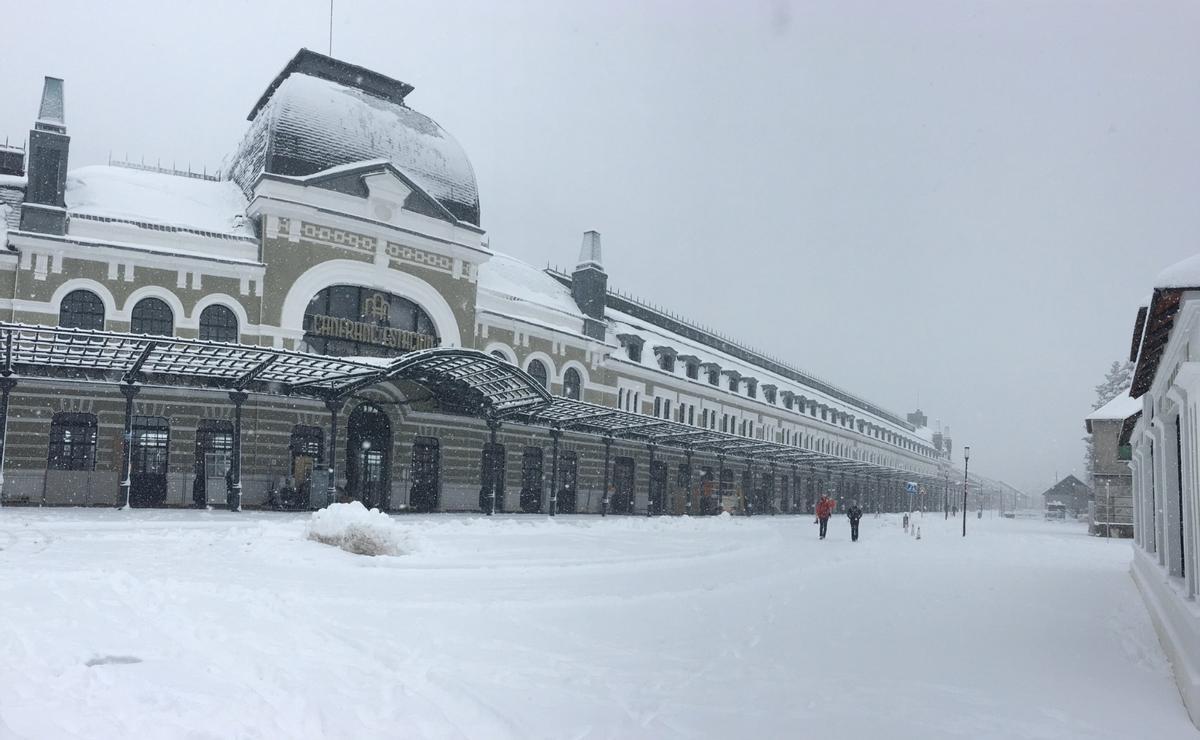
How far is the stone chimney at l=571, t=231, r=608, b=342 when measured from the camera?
39281 mm

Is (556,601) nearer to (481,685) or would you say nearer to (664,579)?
(664,579)

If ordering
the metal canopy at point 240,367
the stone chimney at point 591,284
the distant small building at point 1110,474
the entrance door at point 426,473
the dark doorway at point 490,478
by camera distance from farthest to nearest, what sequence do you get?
1. the stone chimney at point 591,284
2. the distant small building at point 1110,474
3. the entrance door at point 426,473
4. the dark doorway at point 490,478
5. the metal canopy at point 240,367

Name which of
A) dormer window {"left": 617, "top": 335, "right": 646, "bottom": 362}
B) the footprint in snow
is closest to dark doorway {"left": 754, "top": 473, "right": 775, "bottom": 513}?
dormer window {"left": 617, "top": 335, "right": 646, "bottom": 362}

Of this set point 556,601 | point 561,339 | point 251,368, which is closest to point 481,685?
point 556,601

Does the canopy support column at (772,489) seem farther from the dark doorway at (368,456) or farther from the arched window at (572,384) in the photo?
the dark doorway at (368,456)

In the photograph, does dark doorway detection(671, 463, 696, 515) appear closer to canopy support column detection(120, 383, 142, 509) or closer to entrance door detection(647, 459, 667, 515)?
entrance door detection(647, 459, 667, 515)

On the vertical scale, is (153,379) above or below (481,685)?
above

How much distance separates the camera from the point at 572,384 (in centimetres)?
3681

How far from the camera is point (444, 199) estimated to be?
97.7ft

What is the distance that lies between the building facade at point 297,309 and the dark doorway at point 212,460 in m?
0.06

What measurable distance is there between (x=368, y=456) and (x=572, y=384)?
1090 centimetres

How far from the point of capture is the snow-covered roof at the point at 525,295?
33188 millimetres

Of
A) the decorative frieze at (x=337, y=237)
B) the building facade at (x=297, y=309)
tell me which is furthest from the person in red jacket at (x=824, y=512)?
the decorative frieze at (x=337, y=237)

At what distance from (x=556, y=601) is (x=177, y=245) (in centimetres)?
1892
